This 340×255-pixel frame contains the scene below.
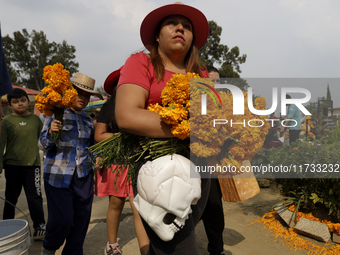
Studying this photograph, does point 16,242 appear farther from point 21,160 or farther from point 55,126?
point 21,160

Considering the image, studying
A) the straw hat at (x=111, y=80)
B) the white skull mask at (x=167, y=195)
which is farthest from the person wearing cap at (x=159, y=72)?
the straw hat at (x=111, y=80)

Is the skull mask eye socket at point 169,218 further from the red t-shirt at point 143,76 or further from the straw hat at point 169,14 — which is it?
the straw hat at point 169,14

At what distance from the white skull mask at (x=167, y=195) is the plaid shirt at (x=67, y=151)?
1290 mm

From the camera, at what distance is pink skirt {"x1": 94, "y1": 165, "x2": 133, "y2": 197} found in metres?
2.97

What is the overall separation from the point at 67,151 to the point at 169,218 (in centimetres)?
171

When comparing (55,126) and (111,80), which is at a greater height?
(111,80)

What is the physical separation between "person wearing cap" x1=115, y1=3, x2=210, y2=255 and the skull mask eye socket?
0.49 ft

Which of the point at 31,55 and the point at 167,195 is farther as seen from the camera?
the point at 31,55

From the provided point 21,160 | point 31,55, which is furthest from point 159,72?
point 31,55

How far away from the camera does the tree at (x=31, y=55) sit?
30109mm

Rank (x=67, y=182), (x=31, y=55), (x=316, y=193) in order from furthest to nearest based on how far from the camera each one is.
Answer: (x=31, y=55) < (x=316, y=193) < (x=67, y=182)

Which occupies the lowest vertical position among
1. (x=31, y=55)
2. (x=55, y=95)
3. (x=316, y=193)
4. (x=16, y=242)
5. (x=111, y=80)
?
(x=316, y=193)

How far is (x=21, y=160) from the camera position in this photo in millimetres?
3678

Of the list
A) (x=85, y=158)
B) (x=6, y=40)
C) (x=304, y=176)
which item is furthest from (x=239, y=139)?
(x=6, y=40)
